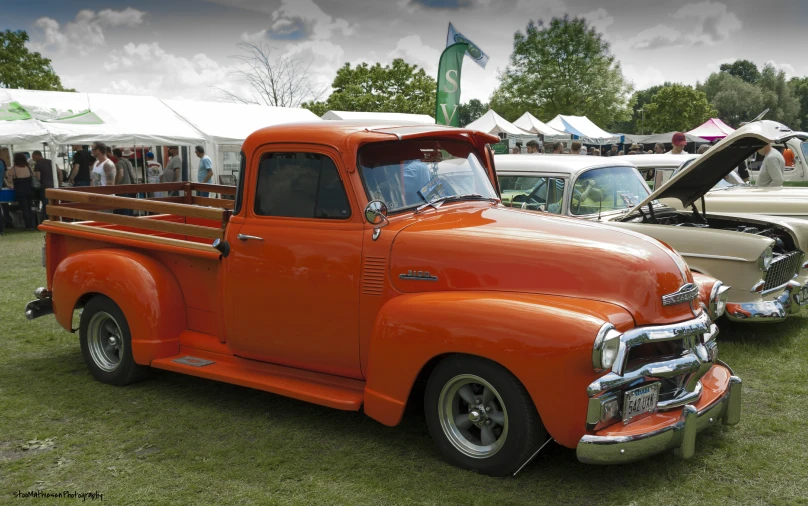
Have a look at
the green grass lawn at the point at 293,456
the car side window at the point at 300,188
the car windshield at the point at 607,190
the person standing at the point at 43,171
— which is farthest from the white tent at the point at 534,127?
the car side window at the point at 300,188

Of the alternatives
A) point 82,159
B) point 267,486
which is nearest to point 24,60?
point 82,159

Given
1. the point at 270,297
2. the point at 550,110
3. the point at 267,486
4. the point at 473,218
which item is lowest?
the point at 267,486

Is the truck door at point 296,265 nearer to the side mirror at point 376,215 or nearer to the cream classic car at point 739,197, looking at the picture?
the side mirror at point 376,215

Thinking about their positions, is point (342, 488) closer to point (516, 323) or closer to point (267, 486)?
point (267, 486)

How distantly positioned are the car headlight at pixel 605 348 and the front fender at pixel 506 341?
0.03 meters

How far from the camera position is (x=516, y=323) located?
3.54 metres

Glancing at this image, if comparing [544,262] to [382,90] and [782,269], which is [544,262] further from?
[382,90]

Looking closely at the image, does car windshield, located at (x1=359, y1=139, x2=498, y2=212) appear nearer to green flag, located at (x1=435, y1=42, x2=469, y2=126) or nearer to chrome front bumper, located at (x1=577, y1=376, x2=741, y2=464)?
chrome front bumper, located at (x1=577, y1=376, x2=741, y2=464)

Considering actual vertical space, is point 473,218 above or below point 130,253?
above

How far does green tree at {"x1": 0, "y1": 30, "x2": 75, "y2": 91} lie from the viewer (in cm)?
3747

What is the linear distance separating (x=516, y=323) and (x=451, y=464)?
1007 millimetres

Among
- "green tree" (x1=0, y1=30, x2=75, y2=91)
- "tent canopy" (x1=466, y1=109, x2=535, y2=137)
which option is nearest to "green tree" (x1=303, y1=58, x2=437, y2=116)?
"green tree" (x1=0, y1=30, x2=75, y2=91)

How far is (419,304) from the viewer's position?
392 centimetres

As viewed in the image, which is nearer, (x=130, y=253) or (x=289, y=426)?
(x=289, y=426)
